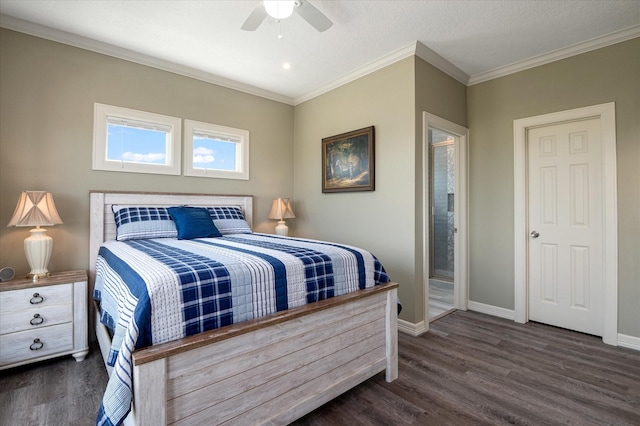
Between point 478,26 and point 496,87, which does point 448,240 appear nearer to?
point 496,87

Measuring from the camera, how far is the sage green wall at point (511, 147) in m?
2.64

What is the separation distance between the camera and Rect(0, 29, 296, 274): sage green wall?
2.52 m

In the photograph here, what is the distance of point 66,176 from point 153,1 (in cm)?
164

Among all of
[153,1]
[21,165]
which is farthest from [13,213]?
[153,1]

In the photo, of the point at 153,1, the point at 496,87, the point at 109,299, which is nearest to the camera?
the point at 109,299

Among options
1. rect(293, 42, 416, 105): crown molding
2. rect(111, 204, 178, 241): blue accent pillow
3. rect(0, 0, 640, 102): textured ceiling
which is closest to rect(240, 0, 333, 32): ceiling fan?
rect(0, 0, 640, 102): textured ceiling

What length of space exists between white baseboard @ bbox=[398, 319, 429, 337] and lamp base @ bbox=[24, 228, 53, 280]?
3.03m

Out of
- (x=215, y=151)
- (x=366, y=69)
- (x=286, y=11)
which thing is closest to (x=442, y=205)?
(x=366, y=69)

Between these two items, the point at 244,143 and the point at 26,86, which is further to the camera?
the point at 244,143

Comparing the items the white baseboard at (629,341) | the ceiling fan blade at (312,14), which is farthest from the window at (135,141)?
the white baseboard at (629,341)

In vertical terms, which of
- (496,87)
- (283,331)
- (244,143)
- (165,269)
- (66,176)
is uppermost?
(496,87)

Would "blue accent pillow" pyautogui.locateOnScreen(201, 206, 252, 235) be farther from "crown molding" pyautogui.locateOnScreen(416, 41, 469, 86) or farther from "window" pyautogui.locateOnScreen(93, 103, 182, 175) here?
"crown molding" pyautogui.locateOnScreen(416, 41, 469, 86)

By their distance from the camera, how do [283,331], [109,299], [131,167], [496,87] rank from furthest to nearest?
[496,87], [131,167], [109,299], [283,331]

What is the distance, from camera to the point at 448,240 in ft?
16.0
